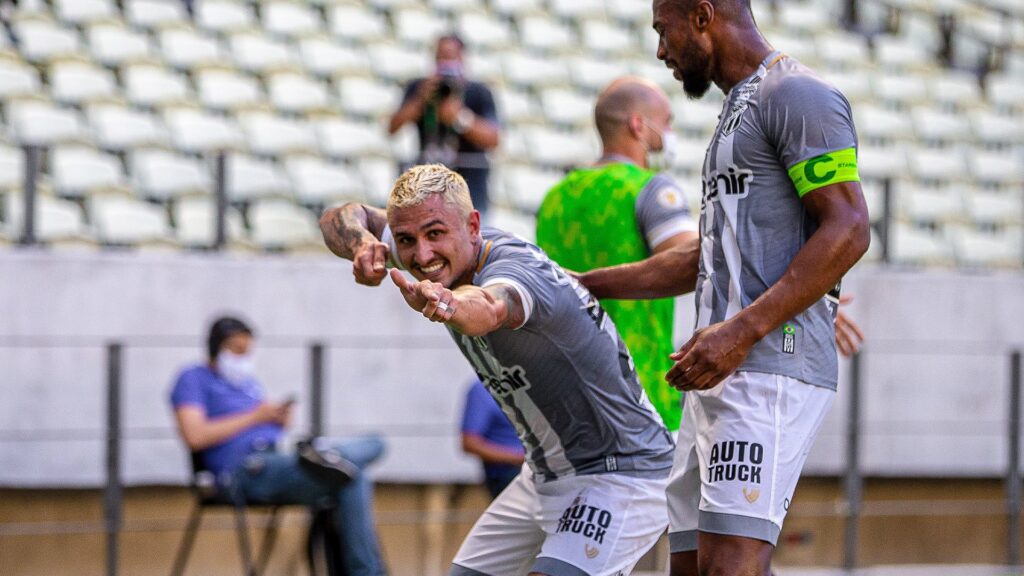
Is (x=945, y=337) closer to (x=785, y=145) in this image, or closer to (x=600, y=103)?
(x=600, y=103)

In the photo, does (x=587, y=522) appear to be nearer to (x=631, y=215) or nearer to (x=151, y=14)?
(x=631, y=215)

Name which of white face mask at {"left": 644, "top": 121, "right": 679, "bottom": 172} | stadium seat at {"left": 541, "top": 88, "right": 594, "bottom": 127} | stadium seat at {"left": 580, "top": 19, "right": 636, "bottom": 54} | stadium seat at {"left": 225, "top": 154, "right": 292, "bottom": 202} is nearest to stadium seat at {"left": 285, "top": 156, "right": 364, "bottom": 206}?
stadium seat at {"left": 225, "top": 154, "right": 292, "bottom": 202}

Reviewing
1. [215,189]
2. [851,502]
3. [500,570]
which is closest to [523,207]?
[215,189]

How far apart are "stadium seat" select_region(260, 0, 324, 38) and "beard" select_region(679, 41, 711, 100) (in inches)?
319

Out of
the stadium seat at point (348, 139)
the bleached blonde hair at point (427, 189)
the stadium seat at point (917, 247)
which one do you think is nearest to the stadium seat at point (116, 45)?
the stadium seat at point (348, 139)

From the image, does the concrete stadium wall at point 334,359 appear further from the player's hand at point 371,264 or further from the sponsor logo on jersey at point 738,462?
Answer: the sponsor logo on jersey at point 738,462

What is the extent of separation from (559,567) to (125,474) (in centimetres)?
495

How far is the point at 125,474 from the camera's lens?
8.02 m

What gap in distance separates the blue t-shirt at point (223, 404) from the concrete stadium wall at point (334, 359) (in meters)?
0.57

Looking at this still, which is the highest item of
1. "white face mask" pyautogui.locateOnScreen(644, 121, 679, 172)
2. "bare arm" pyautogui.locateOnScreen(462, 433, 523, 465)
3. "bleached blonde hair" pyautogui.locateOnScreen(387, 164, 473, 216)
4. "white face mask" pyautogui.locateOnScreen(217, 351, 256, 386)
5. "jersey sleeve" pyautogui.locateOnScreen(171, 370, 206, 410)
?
"white face mask" pyautogui.locateOnScreen(644, 121, 679, 172)

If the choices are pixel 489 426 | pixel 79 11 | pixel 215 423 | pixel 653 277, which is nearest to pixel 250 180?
pixel 215 423

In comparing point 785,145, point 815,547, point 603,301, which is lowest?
point 815,547

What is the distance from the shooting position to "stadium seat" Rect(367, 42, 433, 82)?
37.2 ft

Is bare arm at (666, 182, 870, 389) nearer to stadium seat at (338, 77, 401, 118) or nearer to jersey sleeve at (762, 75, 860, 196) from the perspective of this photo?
jersey sleeve at (762, 75, 860, 196)
